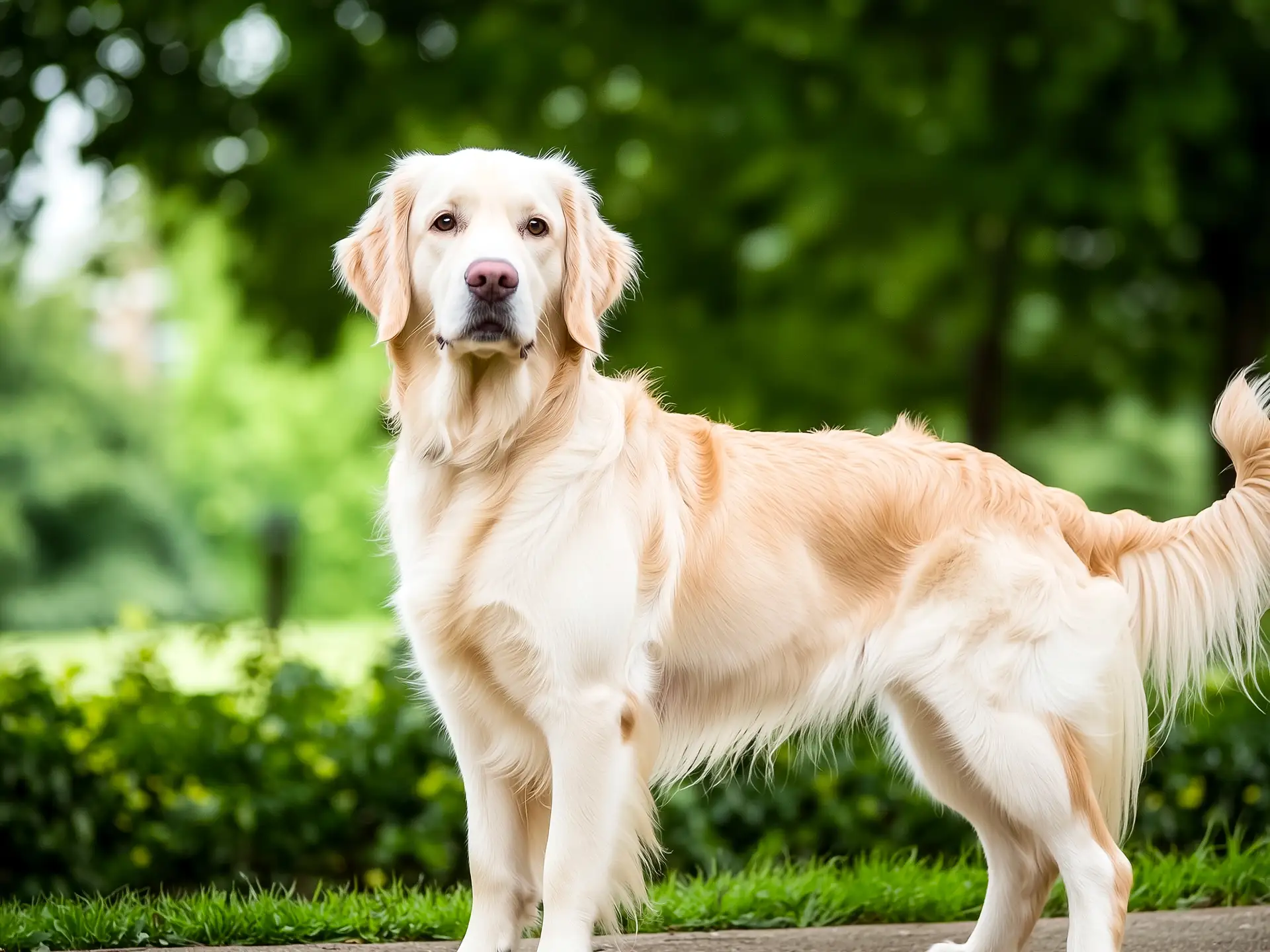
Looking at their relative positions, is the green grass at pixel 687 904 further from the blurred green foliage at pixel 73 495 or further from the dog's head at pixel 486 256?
the blurred green foliage at pixel 73 495

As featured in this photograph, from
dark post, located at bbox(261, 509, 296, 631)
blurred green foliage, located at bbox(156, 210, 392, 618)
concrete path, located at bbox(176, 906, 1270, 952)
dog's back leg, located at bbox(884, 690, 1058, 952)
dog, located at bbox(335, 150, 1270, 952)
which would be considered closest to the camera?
dog, located at bbox(335, 150, 1270, 952)

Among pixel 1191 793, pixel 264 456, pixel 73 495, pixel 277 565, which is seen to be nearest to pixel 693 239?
pixel 1191 793

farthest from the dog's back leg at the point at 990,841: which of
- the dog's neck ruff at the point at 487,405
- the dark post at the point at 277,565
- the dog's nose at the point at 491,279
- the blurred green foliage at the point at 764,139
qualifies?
the dark post at the point at 277,565

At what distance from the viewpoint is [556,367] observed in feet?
11.0

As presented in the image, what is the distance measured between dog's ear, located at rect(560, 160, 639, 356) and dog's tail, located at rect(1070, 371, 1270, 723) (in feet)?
4.40

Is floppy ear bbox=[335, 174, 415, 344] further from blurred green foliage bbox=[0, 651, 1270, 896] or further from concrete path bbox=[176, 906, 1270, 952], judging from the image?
blurred green foliage bbox=[0, 651, 1270, 896]

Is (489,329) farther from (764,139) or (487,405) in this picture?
(764,139)

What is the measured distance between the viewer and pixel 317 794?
15.4ft

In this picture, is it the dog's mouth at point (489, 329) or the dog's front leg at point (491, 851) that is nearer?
the dog's mouth at point (489, 329)

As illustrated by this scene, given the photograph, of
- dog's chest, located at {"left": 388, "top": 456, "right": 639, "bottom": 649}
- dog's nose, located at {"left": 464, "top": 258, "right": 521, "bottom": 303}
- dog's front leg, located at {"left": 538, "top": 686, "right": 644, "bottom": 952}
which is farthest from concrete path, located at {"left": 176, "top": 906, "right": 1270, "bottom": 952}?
dog's nose, located at {"left": 464, "top": 258, "right": 521, "bottom": 303}

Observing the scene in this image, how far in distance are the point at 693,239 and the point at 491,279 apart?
5.75 metres

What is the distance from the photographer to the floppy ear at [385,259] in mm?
3279

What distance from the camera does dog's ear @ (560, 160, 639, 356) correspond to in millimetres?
3301

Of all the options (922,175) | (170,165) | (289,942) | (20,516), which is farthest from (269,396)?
(289,942)
